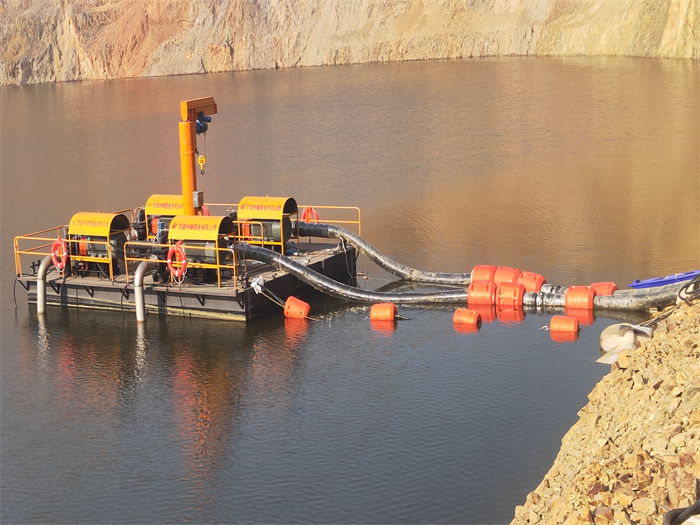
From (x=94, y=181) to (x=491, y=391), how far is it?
4077cm

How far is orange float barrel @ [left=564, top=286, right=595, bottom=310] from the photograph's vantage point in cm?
3000

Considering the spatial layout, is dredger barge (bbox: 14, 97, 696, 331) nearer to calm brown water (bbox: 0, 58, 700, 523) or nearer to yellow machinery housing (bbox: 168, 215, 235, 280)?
yellow machinery housing (bbox: 168, 215, 235, 280)

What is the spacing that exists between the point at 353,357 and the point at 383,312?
3.19m

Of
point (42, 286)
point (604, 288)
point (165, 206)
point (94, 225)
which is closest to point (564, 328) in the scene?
point (604, 288)

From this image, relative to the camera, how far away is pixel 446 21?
147 m

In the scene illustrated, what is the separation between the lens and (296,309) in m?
31.2

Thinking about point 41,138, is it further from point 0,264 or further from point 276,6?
point 276,6

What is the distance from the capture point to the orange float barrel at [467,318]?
29484 mm

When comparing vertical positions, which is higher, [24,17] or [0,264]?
[24,17]

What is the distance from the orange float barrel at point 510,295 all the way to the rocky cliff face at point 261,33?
106296mm

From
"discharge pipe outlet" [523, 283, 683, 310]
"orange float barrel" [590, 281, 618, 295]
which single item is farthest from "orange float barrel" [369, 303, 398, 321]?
"orange float barrel" [590, 281, 618, 295]

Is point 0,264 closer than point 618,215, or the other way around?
point 0,264

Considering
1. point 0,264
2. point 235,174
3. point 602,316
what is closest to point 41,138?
point 235,174

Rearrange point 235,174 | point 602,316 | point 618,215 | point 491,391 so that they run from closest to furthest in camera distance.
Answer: point 491,391, point 602,316, point 618,215, point 235,174
